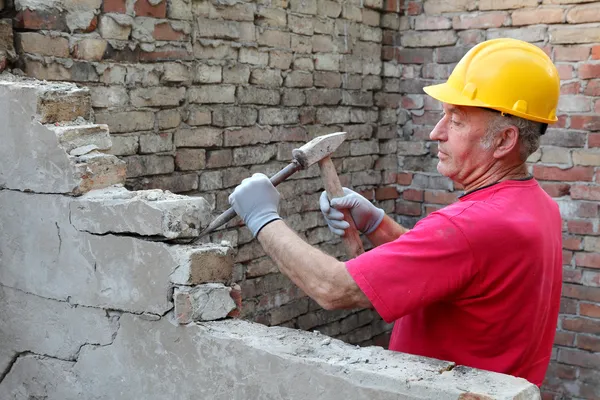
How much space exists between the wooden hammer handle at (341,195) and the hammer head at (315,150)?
4 centimetres

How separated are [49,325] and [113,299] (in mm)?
312

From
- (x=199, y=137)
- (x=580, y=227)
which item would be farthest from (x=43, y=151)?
(x=580, y=227)

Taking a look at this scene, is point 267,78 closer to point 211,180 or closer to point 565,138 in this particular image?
point 211,180

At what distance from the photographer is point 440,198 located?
515cm

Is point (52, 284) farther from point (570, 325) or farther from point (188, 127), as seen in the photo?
point (570, 325)

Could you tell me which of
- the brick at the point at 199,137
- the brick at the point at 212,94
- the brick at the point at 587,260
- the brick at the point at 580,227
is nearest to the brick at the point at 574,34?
the brick at the point at 580,227

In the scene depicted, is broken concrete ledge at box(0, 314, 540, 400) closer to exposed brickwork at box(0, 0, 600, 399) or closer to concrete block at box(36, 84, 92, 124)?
concrete block at box(36, 84, 92, 124)

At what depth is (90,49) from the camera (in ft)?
10.5

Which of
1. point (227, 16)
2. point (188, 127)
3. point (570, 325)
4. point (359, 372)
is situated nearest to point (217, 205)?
point (188, 127)

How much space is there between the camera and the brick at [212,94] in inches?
146

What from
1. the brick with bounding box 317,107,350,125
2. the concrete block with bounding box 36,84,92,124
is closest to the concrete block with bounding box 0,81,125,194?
the concrete block with bounding box 36,84,92,124

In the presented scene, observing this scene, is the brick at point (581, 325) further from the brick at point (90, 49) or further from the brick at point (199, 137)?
the brick at point (90, 49)

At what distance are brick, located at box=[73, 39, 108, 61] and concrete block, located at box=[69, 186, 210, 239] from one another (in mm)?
900

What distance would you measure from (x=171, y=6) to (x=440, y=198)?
2386mm
